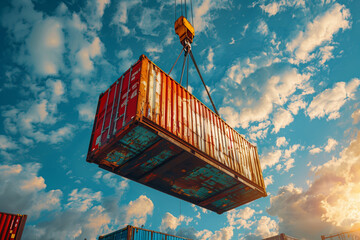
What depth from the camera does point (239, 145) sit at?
13867mm

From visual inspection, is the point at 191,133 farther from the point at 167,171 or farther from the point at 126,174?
the point at 126,174

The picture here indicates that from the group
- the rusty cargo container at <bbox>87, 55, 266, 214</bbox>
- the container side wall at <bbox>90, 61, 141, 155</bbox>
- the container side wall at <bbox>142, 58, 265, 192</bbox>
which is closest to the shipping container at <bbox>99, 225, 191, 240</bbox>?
the rusty cargo container at <bbox>87, 55, 266, 214</bbox>

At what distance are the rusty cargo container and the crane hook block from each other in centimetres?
769

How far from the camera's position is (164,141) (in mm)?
8977

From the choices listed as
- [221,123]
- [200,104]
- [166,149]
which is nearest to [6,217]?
[166,149]

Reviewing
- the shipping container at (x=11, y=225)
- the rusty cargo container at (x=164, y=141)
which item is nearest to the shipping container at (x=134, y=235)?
the rusty cargo container at (x=164, y=141)

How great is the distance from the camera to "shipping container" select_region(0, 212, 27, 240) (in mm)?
10734

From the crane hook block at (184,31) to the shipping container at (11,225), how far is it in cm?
1515

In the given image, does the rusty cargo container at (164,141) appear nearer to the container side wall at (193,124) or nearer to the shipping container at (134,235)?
the container side wall at (193,124)

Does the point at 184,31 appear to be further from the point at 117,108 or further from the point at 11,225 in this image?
the point at 11,225

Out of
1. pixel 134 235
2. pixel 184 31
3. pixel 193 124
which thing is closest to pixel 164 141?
pixel 193 124

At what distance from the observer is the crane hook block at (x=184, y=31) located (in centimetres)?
1761

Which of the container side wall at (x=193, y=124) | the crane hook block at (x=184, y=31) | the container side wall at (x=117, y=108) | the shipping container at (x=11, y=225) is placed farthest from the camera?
the crane hook block at (x=184, y=31)

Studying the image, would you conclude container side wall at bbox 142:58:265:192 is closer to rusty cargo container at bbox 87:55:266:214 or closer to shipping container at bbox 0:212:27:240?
rusty cargo container at bbox 87:55:266:214
